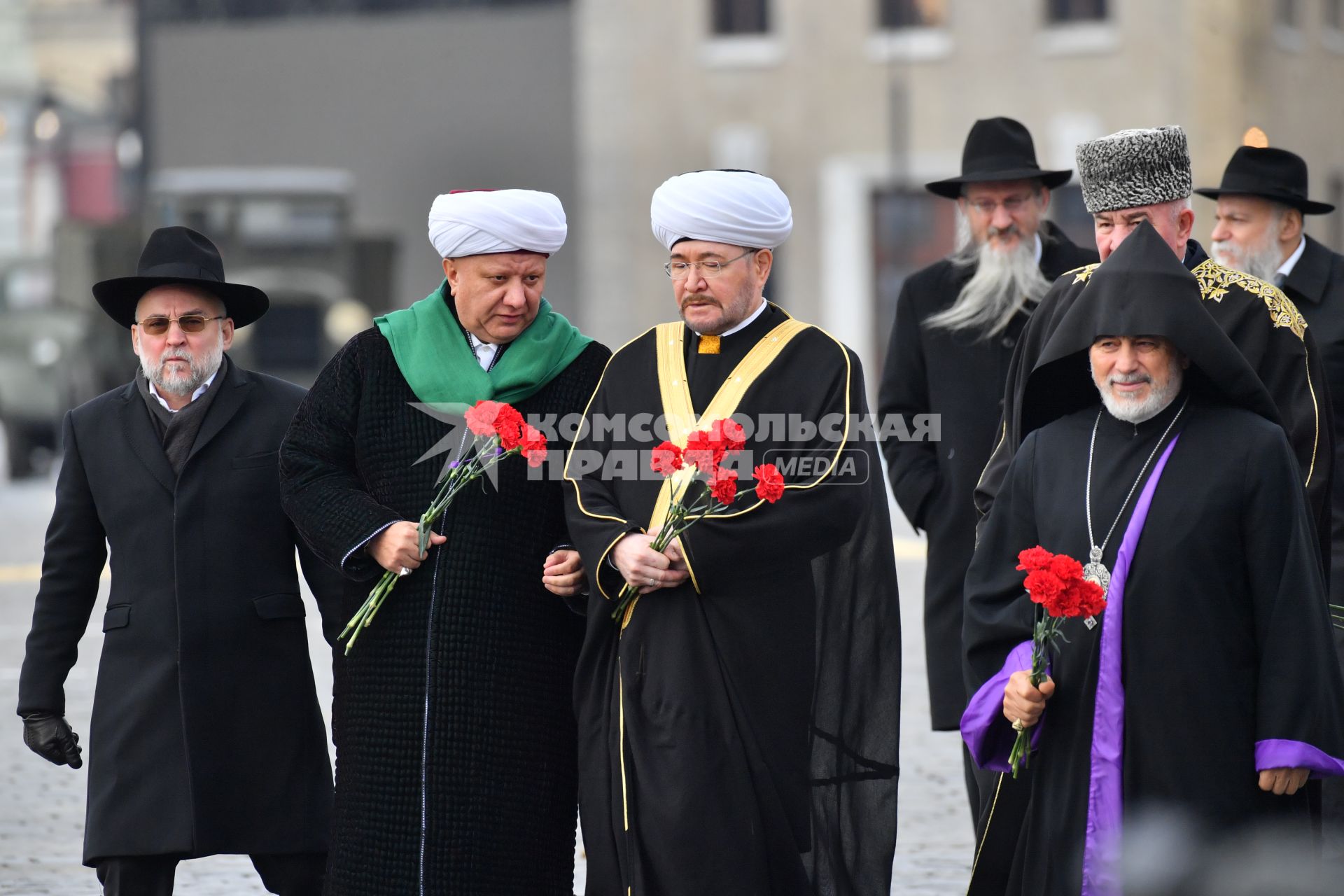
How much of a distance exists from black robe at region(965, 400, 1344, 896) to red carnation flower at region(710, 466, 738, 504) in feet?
2.22

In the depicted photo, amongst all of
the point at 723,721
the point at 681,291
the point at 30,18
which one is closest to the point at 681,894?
the point at 723,721

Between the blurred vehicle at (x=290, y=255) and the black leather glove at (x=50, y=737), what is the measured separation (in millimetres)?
16847

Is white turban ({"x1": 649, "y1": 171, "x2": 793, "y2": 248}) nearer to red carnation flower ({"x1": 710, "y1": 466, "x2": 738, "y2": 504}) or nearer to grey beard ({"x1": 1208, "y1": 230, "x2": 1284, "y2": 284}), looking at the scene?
red carnation flower ({"x1": 710, "y1": 466, "x2": 738, "y2": 504})

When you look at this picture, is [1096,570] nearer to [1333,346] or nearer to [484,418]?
[484,418]

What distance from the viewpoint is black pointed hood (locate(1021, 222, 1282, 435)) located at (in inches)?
163

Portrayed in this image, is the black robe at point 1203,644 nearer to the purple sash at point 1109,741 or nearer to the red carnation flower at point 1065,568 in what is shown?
the purple sash at point 1109,741

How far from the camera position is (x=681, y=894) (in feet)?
14.6

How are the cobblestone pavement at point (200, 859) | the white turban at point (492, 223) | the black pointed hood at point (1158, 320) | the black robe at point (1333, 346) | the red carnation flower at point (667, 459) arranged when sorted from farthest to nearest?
1. the cobblestone pavement at point (200, 859)
2. the black robe at point (1333, 346)
3. the white turban at point (492, 223)
4. the red carnation flower at point (667, 459)
5. the black pointed hood at point (1158, 320)

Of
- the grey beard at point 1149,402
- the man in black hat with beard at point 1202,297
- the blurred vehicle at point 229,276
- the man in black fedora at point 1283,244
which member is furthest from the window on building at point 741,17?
the grey beard at point 1149,402

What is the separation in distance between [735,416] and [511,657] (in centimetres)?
78

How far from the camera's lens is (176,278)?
512 cm

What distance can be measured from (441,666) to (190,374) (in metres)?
1.06

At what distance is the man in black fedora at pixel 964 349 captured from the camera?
20.5 feet

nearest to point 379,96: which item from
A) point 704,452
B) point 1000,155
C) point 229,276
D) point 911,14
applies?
point 911,14
